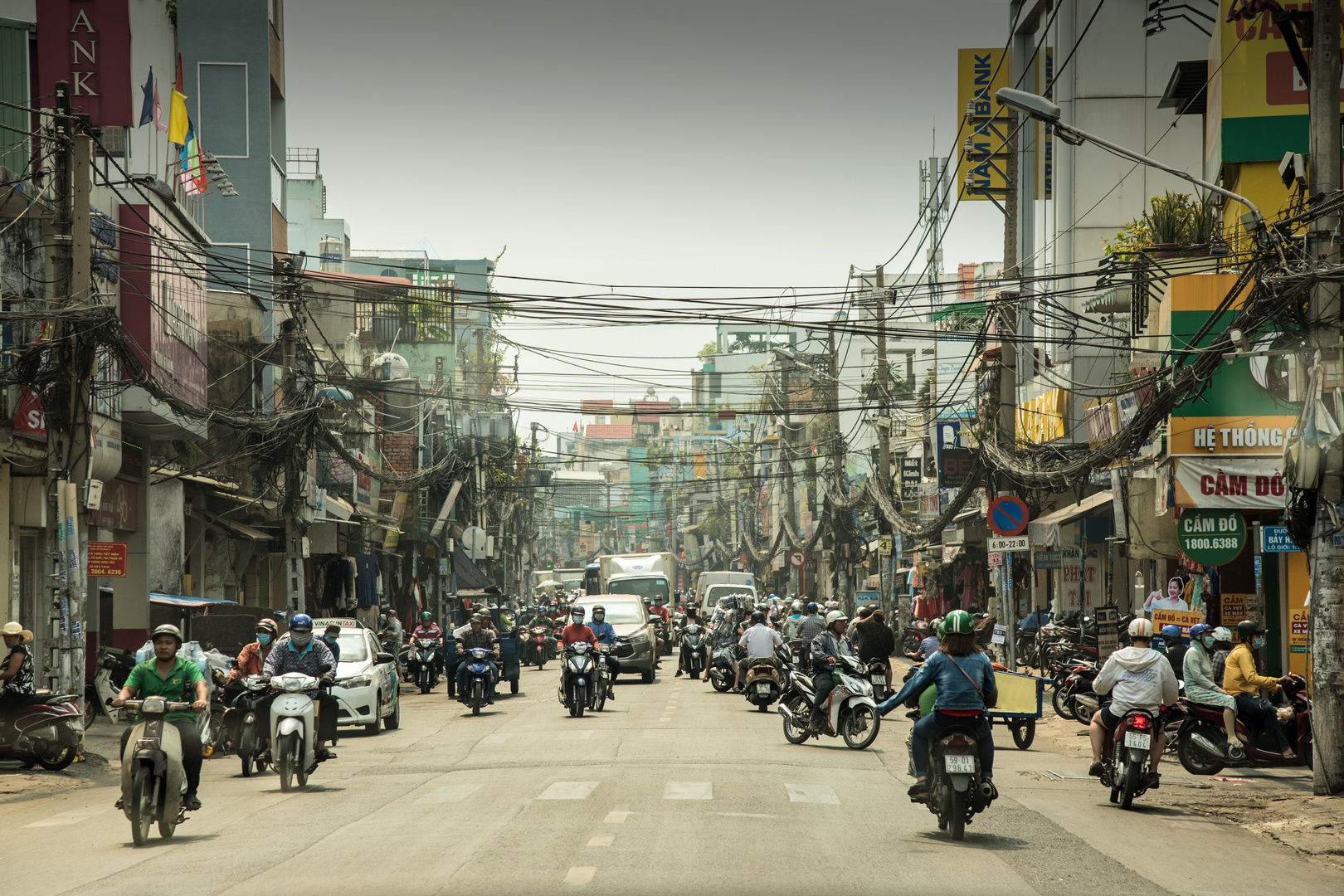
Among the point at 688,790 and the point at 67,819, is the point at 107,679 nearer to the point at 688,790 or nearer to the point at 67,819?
the point at 67,819

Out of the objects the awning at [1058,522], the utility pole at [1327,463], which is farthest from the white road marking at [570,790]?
the awning at [1058,522]

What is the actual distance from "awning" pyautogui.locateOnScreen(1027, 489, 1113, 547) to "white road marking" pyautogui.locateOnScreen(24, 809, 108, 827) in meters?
20.3

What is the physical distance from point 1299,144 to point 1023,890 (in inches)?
678

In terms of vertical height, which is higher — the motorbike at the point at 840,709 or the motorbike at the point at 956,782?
the motorbike at the point at 956,782

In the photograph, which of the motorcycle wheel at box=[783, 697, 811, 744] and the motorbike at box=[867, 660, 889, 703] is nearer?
the motorcycle wheel at box=[783, 697, 811, 744]

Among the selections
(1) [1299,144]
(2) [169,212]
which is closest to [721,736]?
(1) [1299,144]

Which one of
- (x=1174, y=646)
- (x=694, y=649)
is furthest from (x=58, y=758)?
(x=694, y=649)

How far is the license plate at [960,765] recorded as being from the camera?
10141 millimetres

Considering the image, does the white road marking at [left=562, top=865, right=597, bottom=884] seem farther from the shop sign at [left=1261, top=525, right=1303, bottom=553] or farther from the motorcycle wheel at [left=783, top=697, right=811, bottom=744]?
the shop sign at [left=1261, top=525, right=1303, bottom=553]

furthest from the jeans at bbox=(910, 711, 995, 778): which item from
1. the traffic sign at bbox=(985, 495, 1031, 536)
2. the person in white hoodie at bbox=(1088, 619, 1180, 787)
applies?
the traffic sign at bbox=(985, 495, 1031, 536)

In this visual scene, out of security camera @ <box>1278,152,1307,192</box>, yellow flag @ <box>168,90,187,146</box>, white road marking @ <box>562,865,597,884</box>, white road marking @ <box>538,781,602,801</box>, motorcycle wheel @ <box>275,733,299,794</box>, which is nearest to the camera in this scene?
white road marking @ <box>562,865,597,884</box>

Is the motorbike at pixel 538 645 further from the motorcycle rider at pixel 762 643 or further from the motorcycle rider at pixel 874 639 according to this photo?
the motorcycle rider at pixel 874 639

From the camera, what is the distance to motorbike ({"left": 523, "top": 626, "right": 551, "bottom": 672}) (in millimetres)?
41844

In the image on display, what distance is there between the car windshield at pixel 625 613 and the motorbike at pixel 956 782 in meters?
21.2
